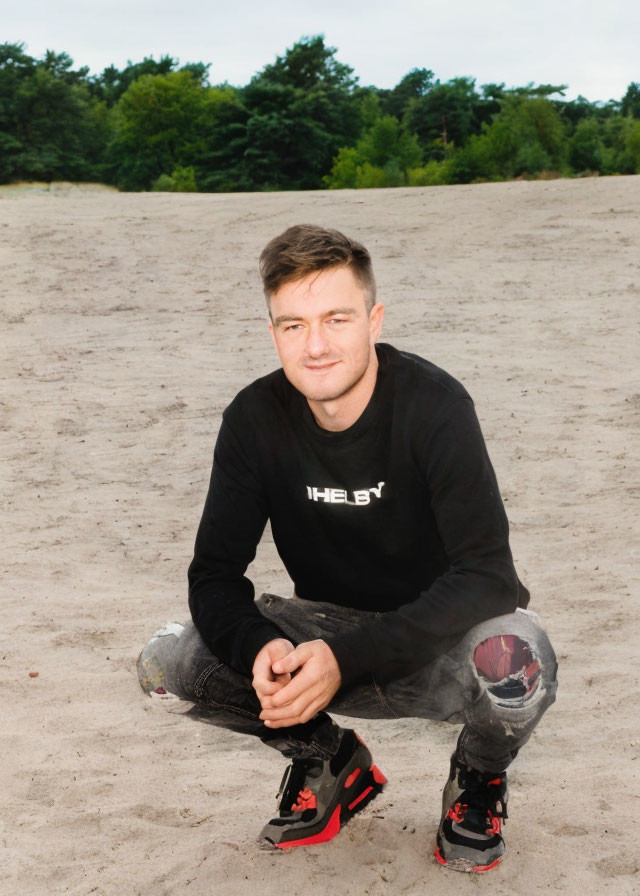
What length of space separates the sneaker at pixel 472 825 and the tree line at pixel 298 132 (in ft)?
74.4

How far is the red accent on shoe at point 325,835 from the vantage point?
7.66 ft

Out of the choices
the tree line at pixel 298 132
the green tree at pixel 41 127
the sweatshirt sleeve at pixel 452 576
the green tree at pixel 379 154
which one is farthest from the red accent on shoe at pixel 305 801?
the green tree at pixel 41 127

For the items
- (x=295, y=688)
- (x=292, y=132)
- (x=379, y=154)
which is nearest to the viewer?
(x=295, y=688)

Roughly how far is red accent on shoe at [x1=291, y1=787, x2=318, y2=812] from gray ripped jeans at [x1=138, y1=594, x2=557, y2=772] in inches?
3.8

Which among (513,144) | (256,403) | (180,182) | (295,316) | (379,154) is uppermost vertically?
(379,154)

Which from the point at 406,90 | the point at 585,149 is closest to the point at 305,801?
the point at 585,149

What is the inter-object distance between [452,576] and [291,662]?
0.40 meters

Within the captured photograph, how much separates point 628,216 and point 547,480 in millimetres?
5753

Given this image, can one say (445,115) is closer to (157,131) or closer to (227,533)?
(157,131)

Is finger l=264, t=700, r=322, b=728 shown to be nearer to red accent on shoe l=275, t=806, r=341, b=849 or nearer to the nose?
red accent on shoe l=275, t=806, r=341, b=849

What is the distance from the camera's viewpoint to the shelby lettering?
2.28 meters

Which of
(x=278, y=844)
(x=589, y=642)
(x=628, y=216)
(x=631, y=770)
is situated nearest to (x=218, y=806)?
(x=278, y=844)

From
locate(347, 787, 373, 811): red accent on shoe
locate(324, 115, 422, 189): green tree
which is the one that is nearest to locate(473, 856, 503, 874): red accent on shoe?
locate(347, 787, 373, 811): red accent on shoe

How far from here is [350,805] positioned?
7.95 ft
